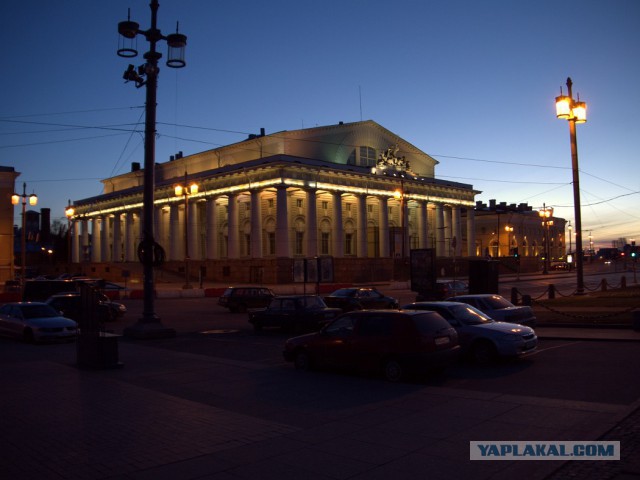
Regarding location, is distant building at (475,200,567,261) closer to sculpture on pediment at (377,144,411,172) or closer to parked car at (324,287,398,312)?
sculpture on pediment at (377,144,411,172)

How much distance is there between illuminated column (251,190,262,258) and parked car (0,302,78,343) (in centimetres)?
4402

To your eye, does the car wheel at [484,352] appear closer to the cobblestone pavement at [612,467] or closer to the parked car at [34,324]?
the cobblestone pavement at [612,467]

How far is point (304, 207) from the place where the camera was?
72938 mm

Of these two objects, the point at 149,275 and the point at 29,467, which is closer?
the point at 29,467

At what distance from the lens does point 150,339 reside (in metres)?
21.5

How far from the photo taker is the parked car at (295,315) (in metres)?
23.5

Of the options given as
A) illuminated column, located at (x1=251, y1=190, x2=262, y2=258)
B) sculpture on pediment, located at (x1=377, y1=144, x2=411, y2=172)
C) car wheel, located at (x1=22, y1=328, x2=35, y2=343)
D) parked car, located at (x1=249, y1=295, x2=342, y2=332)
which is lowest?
car wheel, located at (x1=22, y1=328, x2=35, y2=343)

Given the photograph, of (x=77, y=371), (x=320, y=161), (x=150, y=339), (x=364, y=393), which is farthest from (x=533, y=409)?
(x=320, y=161)

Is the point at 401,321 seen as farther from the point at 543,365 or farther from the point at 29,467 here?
the point at 29,467

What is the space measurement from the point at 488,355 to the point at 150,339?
486 inches

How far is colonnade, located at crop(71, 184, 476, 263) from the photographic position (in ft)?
224

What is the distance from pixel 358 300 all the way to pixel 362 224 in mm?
43620

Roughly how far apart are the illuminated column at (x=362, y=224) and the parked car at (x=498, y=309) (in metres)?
55.5

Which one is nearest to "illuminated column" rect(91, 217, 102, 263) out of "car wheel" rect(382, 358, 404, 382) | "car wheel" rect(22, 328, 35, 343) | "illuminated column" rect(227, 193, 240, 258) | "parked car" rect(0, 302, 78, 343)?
"illuminated column" rect(227, 193, 240, 258)
